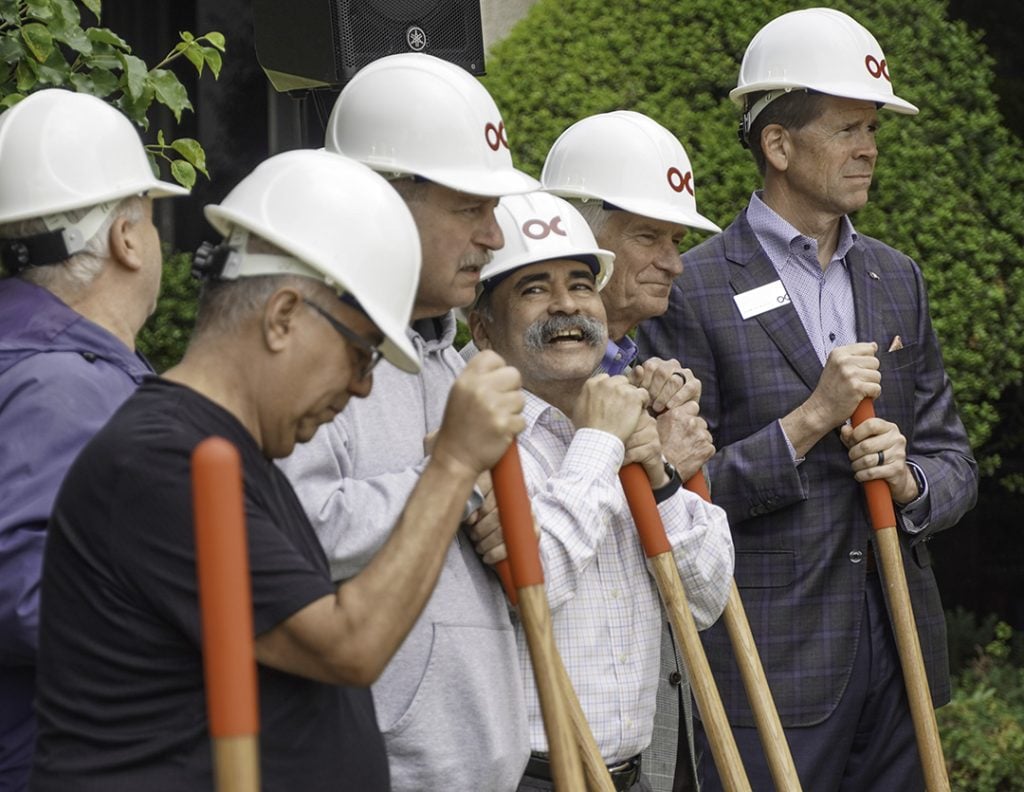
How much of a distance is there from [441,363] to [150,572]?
1.22 metres

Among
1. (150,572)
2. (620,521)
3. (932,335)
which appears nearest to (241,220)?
(150,572)

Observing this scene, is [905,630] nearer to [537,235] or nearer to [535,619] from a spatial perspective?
[537,235]

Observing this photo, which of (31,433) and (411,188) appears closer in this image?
(31,433)

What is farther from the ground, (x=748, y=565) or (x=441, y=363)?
(x=441, y=363)

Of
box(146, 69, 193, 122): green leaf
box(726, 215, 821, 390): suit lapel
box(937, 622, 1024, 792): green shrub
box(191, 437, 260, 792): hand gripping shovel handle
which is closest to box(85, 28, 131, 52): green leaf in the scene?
box(146, 69, 193, 122): green leaf

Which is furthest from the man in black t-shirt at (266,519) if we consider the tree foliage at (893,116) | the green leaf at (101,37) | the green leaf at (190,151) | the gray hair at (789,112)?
the tree foliage at (893,116)

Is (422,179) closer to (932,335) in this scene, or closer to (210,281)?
(210,281)

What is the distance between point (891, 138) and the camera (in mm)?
6570

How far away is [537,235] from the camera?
143 inches

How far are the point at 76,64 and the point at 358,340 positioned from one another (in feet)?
7.47

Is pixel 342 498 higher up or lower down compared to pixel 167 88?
lower down

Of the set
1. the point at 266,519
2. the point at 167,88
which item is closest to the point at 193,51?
the point at 167,88

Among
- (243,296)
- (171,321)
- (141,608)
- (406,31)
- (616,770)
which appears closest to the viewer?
(141,608)

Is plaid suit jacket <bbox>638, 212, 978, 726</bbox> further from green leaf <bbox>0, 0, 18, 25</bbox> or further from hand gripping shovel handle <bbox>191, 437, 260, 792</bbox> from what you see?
hand gripping shovel handle <bbox>191, 437, 260, 792</bbox>
